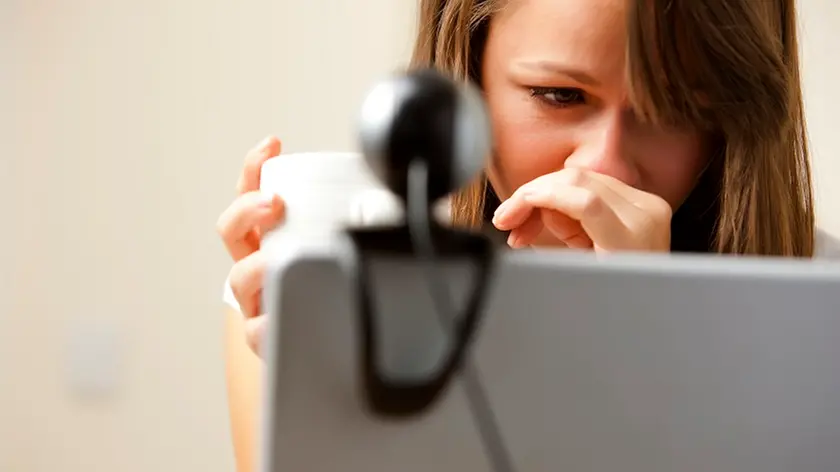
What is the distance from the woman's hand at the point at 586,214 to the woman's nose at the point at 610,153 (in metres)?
0.07

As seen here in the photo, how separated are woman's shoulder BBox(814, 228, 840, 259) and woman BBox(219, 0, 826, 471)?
0.58 feet

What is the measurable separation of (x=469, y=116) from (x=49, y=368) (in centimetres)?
106

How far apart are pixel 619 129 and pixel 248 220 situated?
35 cm

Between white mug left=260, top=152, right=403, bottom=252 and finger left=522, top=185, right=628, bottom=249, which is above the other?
white mug left=260, top=152, right=403, bottom=252

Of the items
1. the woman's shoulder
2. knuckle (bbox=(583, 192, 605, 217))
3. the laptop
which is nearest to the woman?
knuckle (bbox=(583, 192, 605, 217))

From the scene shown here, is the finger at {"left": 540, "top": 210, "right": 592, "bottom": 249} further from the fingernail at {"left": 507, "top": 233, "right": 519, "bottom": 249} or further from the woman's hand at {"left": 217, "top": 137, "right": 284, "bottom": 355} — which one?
the woman's hand at {"left": 217, "top": 137, "right": 284, "bottom": 355}

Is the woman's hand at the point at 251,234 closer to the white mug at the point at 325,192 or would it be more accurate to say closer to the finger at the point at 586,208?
the white mug at the point at 325,192

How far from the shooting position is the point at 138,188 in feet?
3.83

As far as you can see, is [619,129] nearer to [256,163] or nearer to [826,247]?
[256,163]

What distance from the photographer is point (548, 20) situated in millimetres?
724

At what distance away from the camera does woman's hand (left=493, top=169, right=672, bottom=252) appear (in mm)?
596

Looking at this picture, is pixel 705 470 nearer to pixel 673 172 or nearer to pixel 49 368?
pixel 673 172

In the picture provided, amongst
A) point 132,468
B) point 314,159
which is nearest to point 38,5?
point 132,468

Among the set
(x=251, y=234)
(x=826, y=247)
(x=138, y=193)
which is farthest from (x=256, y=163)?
(x=826, y=247)
